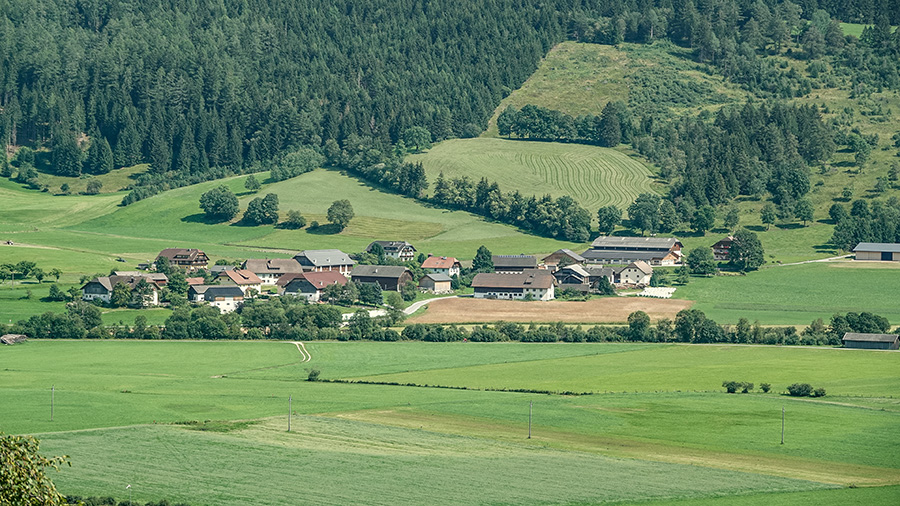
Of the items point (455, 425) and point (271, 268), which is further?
point (271, 268)

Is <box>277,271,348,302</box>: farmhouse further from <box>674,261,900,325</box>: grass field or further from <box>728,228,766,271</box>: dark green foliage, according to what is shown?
<box>728,228,766,271</box>: dark green foliage

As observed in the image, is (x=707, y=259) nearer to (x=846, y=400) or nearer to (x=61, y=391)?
(x=846, y=400)

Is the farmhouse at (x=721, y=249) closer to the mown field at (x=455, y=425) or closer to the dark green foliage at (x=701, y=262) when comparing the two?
the dark green foliage at (x=701, y=262)

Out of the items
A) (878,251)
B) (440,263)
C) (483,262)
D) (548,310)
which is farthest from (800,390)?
(878,251)

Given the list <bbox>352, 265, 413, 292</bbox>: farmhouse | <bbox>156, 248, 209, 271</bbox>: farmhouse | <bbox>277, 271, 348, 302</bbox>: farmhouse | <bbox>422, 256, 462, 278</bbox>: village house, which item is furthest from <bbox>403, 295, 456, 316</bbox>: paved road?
<bbox>156, 248, 209, 271</bbox>: farmhouse

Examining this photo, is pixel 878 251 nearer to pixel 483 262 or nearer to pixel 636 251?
pixel 636 251
